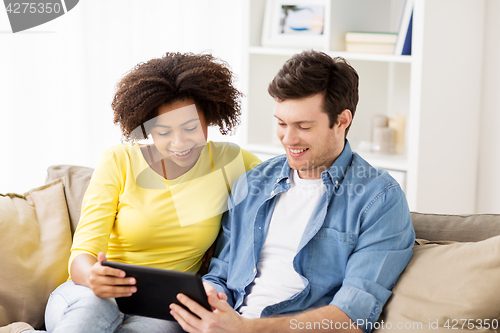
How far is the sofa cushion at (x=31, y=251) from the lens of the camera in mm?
1439

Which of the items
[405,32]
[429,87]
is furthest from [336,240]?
[405,32]

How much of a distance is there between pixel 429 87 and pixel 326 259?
3.72ft

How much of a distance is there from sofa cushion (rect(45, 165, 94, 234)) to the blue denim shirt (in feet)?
1.74

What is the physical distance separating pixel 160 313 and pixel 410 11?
1.67 m

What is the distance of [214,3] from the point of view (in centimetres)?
289

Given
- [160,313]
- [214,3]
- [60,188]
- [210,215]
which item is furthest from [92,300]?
→ [214,3]

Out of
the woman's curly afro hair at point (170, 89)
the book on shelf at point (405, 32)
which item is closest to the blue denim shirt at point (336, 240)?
the woman's curly afro hair at point (170, 89)

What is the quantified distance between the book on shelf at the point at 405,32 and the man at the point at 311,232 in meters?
→ 0.95

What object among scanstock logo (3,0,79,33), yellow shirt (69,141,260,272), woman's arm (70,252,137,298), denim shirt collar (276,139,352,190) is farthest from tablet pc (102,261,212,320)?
scanstock logo (3,0,79,33)

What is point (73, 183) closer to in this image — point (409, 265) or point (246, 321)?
point (246, 321)

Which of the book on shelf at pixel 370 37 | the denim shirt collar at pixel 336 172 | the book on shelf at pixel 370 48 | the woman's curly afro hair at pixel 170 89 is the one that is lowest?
the denim shirt collar at pixel 336 172

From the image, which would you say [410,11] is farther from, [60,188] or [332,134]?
[60,188]

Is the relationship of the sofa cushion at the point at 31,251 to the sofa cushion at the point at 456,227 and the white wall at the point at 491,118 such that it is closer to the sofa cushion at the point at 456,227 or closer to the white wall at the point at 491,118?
the sofa cushion at the point at 456,227

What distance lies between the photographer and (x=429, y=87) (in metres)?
2.10
